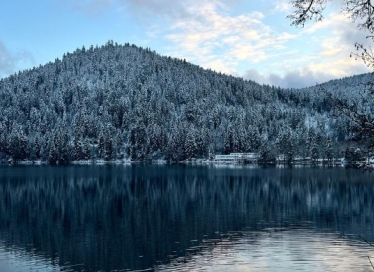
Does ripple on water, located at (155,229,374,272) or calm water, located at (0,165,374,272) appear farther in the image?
calm water, located at (0,165,374,272)

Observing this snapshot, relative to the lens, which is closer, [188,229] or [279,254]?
[279,254]

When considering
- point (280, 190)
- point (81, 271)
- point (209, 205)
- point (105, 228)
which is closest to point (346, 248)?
point (81, 271)

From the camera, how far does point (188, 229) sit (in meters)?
51.8

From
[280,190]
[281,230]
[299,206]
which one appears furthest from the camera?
[280,190]

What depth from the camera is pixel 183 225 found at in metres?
54.3

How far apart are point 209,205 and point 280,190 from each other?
1022 inches

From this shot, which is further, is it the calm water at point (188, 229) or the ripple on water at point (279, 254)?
the calm water at point (188, 229)

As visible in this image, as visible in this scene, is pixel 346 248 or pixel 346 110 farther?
pixel 346 248

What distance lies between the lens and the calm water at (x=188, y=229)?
36906 millimetres

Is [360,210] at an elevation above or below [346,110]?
below

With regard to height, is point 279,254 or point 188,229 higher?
point 188,229

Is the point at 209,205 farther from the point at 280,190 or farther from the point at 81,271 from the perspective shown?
the point at 81,271

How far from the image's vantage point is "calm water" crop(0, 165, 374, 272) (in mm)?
36906

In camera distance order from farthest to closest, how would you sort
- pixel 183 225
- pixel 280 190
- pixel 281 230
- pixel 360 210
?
pixel 280 190, pixel 360 210, pixel 183 225, pixel 281 230
